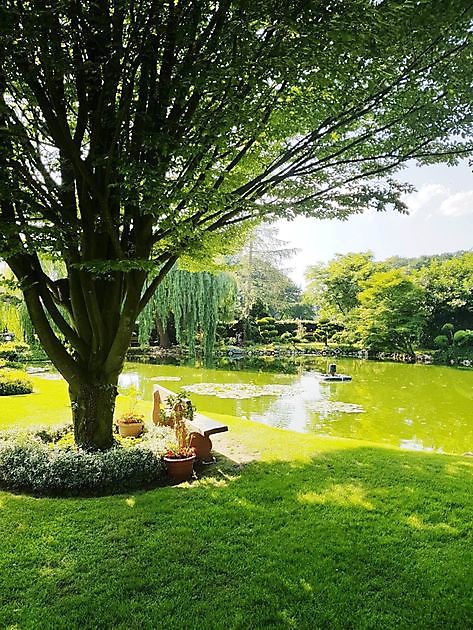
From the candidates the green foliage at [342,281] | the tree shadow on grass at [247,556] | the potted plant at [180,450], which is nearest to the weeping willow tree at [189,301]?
the green foliage at [342,281]

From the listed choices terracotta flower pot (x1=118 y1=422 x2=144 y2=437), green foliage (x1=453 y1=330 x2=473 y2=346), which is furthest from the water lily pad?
green foliage (x1=453 y1=330 x2=473 y2=346)

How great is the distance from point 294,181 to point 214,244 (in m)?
1.18

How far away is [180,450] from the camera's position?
16.2 ft

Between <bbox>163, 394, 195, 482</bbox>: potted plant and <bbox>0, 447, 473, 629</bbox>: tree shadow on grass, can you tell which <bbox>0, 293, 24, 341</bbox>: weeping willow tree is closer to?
<bbox>163, 394, 195, 482</bbox>: potted plant

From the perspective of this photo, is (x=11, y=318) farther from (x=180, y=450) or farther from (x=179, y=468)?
(x=179, y=468)

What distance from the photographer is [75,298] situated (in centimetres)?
485

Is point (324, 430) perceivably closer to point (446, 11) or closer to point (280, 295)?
point (446, 11)

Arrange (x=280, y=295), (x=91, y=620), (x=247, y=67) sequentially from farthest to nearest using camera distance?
(x=280, y=295), (x=247, y=67), (x=91, y=620)

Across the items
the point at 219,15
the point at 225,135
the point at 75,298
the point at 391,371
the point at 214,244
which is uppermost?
the point at 219,15

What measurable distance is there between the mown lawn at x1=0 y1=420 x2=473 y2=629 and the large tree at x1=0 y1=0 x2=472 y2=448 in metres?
1.48

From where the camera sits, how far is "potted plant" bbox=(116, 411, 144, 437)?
6.03m

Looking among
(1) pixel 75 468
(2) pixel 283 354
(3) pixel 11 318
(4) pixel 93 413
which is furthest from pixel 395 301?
(1) pixel 75 468

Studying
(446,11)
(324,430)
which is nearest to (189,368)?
(324,430)

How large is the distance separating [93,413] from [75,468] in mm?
628
